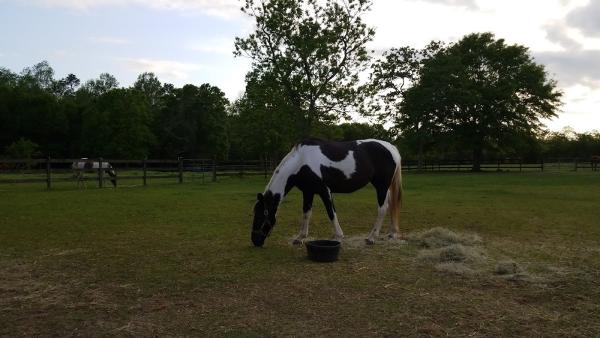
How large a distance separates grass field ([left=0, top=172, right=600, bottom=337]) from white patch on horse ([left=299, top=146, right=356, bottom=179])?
1299 millimetres

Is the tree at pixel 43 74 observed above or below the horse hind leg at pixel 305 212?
above

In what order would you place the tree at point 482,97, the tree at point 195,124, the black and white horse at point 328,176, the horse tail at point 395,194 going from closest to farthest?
the black and white horse at point 328,176 < the horse tail at point 395,194 < the tree at point 482,97 < the tree at point 195,124

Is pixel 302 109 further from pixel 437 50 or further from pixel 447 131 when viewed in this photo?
pixel 437 50

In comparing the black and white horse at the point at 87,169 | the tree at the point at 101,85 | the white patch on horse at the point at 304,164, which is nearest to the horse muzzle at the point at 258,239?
the white patch on horse at the point at 304,164

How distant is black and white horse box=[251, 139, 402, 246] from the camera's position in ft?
23.8

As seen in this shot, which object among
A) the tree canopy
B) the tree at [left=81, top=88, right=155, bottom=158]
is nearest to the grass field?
the tree canopy

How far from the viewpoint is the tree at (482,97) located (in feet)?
129

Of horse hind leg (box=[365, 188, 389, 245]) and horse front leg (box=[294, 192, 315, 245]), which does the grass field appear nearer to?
horse hind leg (box=[365, 188, 389, 245])

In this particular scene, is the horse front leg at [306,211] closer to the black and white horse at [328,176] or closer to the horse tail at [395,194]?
the black and white horse at [328,176]

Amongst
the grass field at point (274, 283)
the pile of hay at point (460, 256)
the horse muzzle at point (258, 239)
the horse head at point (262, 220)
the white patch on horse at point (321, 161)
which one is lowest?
the grass field at point (274, 283)

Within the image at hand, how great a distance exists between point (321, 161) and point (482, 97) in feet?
120

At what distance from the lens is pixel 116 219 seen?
396 inches

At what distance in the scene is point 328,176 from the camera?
24.4 feet

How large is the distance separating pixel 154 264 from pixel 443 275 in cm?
388
